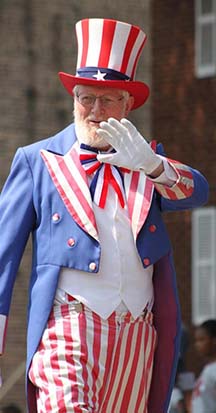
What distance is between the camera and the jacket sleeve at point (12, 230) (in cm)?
712

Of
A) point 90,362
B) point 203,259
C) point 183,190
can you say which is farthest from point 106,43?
point 203,259

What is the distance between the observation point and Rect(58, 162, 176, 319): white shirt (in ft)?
23.2

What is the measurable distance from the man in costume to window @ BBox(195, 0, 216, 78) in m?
13.1

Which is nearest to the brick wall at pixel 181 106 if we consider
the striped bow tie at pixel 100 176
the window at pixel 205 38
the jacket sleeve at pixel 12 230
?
the window at pixel 205 38

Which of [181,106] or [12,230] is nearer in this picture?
[12,230]

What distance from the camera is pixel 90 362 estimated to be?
6977mm

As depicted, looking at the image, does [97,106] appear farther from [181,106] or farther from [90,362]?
[181,106]

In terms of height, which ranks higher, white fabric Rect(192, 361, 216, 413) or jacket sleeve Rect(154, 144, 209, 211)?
jacket sleeve Rect(154, 144, 209, 211)

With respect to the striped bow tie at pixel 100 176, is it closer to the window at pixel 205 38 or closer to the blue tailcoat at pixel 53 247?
the blue tailcoat at pixel 53 247

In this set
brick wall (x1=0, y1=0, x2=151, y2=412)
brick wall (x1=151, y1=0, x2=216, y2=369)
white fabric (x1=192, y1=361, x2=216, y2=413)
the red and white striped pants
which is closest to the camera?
the red and white striped pants

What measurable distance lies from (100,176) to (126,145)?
305 mm

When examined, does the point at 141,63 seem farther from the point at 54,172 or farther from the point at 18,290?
the point at 54,172

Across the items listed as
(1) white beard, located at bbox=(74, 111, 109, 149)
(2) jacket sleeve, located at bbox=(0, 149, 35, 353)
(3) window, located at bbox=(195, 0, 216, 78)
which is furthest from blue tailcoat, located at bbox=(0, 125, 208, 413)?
(3) window, located at bbox=(195, 0, 216, 78)

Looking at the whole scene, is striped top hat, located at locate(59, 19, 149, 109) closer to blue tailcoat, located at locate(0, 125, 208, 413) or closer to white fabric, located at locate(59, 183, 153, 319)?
blue tailcoat, located at locate(0, 125, 208, 413)
